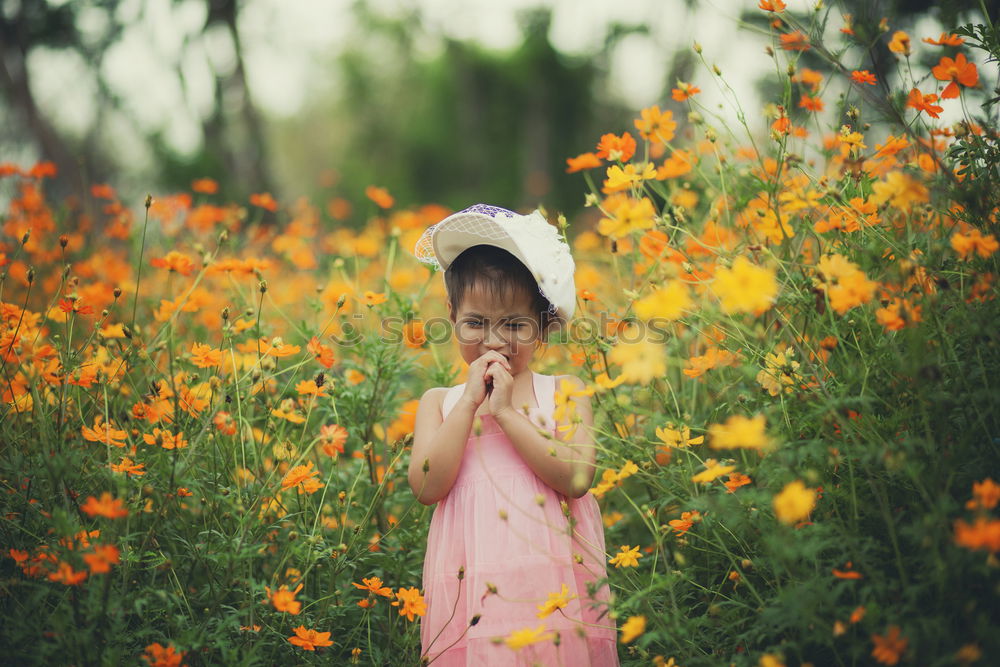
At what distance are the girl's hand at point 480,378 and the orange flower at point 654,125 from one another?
0.64m

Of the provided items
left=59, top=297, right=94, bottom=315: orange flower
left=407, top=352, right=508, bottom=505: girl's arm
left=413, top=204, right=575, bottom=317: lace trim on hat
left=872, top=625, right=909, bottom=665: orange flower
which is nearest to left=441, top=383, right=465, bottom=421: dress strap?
left=407, top=352, right=508, bottom=505: girl's arm

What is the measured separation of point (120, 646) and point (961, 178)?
205 cm

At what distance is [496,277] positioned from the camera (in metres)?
1.71

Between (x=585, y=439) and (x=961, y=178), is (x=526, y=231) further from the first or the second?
(x=961, y=178)

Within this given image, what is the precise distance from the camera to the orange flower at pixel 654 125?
1.64m

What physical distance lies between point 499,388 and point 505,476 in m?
0.22

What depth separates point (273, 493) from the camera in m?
1.53

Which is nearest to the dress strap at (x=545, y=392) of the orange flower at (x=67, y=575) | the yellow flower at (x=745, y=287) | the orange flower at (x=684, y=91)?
the yellow flower at (x=745, y=287)

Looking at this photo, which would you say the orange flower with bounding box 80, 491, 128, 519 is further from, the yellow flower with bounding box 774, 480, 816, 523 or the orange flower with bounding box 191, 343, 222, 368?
the yellow flower with bounding box 774, 480, 816, 523

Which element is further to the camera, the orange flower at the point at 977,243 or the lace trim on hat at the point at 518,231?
the lace trim on hat at the point at 518,231

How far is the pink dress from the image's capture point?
151 centimetres

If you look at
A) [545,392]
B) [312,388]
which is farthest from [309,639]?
[545,392]

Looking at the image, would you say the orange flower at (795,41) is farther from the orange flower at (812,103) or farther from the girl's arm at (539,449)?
the girl's arm at (539,449)

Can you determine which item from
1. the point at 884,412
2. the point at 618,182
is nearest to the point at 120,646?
the point at 618,182
